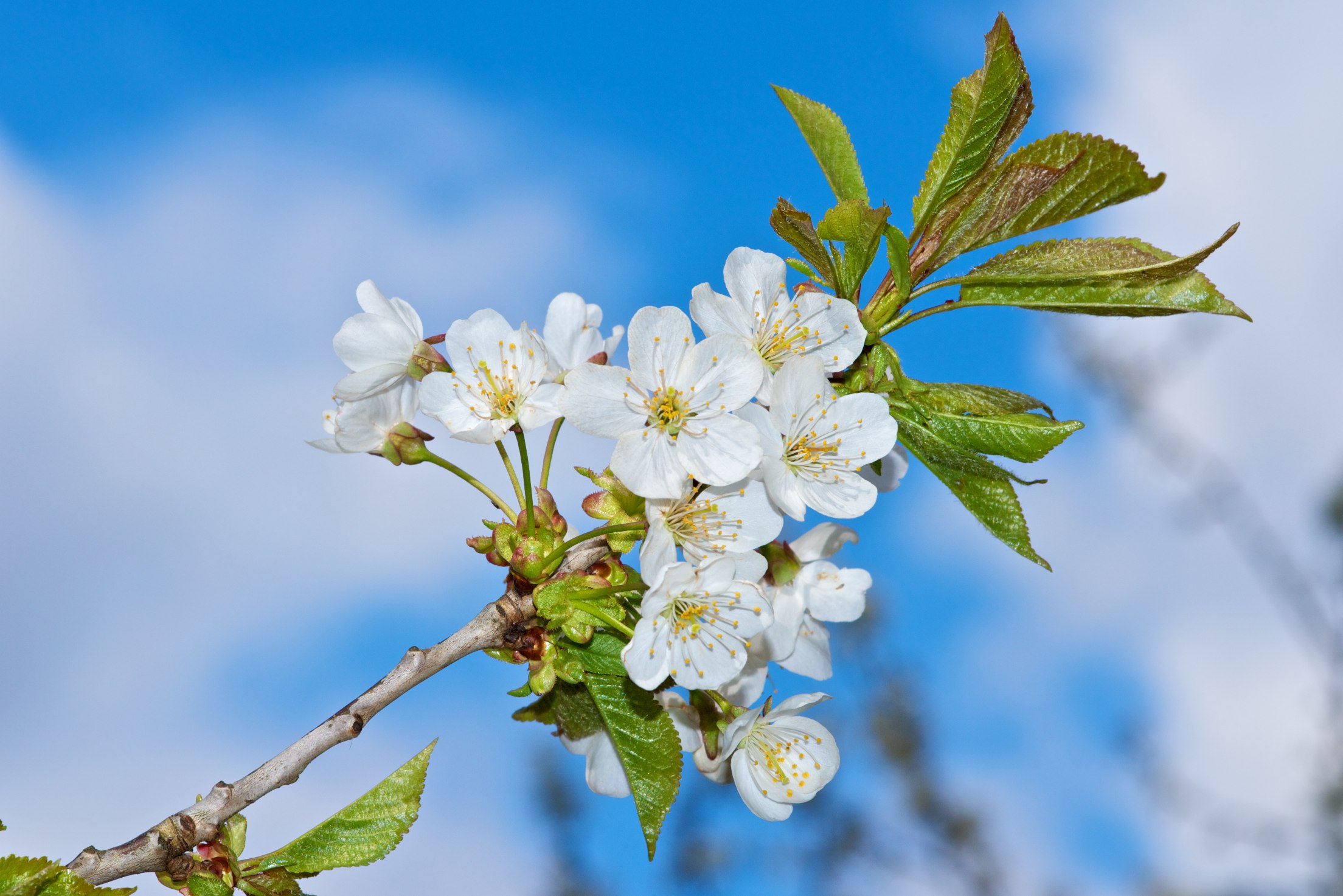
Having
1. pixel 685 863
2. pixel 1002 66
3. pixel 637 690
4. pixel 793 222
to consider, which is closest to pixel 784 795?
pixel 637 690

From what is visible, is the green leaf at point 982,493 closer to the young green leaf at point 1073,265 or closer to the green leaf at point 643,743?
the young green leaf at point 1073,265

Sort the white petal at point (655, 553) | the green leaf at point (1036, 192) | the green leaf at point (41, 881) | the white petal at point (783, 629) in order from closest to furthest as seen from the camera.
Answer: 1. the green leaf at point (41, 881)
2. the white petal at point (655, 553)
3. the green leaf at point (1036, 192)
4. the white petal at point (783, 629)

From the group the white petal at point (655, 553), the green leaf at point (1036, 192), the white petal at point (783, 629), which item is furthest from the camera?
the white petal at point (783, 629)

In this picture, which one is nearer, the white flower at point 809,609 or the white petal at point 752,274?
the white petal at point 752,274

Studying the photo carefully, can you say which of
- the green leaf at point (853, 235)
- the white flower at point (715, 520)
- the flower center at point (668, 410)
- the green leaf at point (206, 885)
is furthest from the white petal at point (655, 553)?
the green leaf at point (206, 885)

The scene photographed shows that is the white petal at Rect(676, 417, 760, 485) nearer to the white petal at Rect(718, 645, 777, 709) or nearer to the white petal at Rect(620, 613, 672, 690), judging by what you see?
the white petal at Rect(620, 613, 672, 690)

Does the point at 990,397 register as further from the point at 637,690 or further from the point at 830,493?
the point at 637,690

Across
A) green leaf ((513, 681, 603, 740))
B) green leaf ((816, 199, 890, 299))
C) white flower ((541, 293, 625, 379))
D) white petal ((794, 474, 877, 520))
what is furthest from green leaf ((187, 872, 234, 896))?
green leaf ((816, 199, 890, 299))
